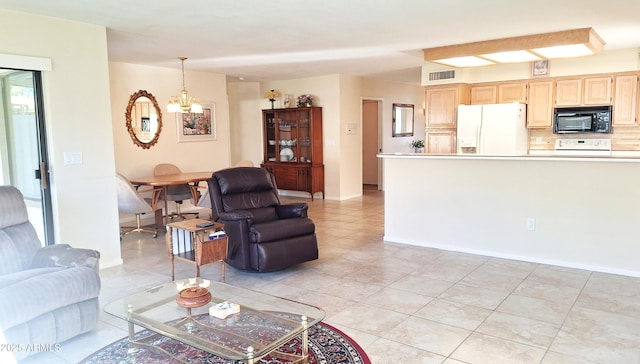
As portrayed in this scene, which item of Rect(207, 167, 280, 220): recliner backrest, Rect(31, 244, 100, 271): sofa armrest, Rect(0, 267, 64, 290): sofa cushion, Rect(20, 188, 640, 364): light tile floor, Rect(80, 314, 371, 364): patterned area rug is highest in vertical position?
Rect(207, 167, 280, 220): recliner backrest

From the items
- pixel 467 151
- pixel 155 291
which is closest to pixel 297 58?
pixel 467 151

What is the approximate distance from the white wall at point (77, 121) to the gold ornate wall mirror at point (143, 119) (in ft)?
8.08

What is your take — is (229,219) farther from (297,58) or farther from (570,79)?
(570,79)

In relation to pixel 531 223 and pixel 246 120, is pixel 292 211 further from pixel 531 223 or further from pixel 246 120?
pixel 246 120

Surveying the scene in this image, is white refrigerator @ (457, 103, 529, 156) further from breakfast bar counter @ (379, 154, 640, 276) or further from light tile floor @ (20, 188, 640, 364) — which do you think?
light tile floor @ (20, 188, 640, 364)

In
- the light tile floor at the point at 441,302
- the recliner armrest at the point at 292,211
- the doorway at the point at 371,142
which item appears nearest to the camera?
the light tile floor at the point at 441,302

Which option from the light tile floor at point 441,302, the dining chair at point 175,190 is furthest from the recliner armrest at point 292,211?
the dining chair at point 175,190

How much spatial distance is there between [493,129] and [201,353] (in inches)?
216

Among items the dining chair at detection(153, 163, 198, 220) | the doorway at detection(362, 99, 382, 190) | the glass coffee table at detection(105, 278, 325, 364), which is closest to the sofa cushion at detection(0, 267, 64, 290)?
the glass coffee table at detection(105, 278, 325, 364)

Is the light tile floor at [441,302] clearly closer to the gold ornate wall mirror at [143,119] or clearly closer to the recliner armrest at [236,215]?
the recliner armrest at [236,215]

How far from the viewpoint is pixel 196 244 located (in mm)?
3799

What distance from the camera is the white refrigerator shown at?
21.5ft

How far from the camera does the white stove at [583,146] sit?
650cm

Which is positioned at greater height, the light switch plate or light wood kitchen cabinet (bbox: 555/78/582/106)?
light wood kitchen cabinet (bbox: 555/78/582/106)
